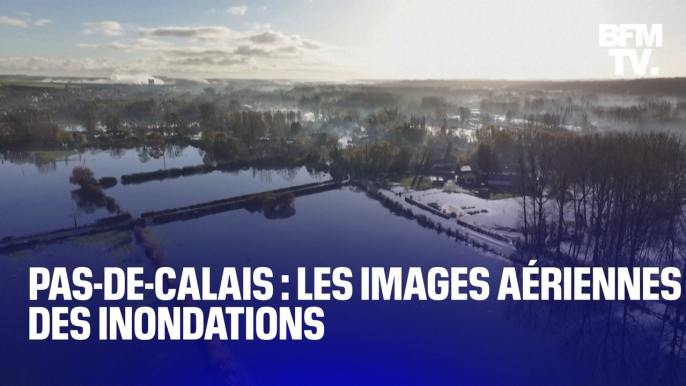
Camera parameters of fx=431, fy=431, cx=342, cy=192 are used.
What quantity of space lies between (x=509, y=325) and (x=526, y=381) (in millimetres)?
2066

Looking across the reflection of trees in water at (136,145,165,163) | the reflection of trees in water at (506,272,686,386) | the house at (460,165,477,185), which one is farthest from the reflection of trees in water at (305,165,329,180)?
the reflection of trees in water at (506,272,686,386)

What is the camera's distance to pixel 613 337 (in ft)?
34.8

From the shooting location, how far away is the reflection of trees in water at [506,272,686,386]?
948 cm

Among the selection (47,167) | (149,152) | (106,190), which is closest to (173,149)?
(149,152)

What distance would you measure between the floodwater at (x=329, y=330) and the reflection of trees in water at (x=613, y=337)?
0.05 meters

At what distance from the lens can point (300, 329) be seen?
10.7 metres

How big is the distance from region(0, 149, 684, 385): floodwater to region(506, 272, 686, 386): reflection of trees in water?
5 cm

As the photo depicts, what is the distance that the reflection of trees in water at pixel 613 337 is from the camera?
31.1ft

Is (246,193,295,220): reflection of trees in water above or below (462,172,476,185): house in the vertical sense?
below

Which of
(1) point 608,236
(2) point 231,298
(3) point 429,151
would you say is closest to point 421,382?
(2) point 231,298

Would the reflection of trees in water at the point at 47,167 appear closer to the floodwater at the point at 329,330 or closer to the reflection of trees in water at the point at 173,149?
the reflection of trees in water at the point at 173,149

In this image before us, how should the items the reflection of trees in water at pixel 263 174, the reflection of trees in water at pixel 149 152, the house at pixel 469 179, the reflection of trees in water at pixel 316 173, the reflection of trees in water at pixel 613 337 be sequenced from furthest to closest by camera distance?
the reflection of trees in water at pixel 149 152
the reflection of trees in water at pixel 316 173
the reflection of trees in water at pixel 263 174
the house at pixel 469 179
the reflection of trees in water at pixel 613 337

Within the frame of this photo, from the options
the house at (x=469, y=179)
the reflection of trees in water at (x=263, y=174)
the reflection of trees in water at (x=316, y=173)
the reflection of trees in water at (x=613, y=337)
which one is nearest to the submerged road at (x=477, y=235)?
the reflection of trees in water at (x=613, y=337)

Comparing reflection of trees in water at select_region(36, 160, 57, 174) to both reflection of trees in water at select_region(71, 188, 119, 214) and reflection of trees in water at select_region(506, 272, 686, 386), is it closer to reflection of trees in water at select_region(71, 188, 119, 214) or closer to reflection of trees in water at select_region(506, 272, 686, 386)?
reflection of trees in water at select_region(71, 188, 119, 214)
